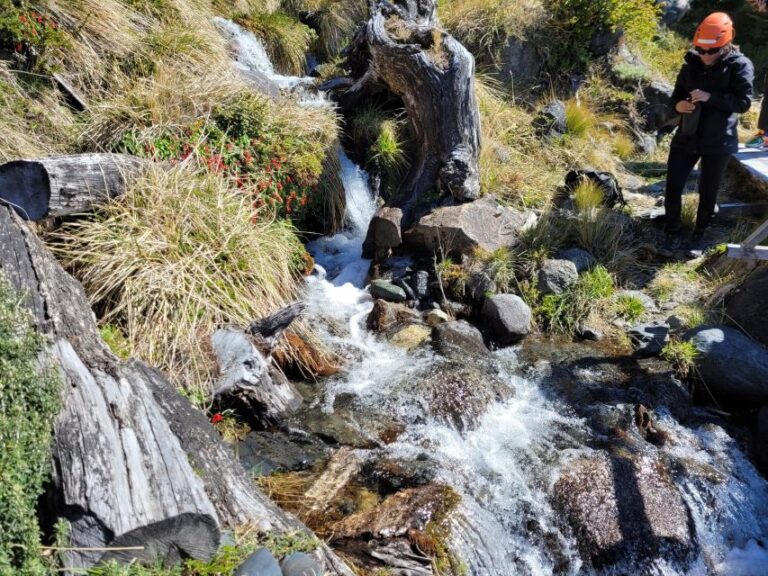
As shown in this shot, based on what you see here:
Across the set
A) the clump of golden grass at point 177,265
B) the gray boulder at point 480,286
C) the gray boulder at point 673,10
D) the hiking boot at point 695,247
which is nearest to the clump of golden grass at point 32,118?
the clump of golden grass at point 177,265

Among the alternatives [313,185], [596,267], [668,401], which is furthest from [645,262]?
[313,185]

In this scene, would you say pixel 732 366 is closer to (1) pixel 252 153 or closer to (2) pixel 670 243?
(2) pixel 670 243

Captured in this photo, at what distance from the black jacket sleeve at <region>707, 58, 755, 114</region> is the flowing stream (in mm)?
2908

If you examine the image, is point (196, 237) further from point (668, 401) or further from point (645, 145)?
point (645, 145)

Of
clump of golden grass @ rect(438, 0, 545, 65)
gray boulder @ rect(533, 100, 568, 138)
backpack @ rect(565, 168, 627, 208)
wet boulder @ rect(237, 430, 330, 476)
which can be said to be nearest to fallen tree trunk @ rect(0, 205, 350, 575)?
wet boulder @ rect(237, 430, 330, 476)

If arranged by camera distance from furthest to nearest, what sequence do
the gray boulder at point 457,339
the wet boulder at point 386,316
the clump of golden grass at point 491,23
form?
1. the clump of golden grass at point 491,23
2. the wet boulder at point 386,316
3. the gray boulder at point 457,339

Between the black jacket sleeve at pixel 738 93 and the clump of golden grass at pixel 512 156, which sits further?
the clump of golden grass at pixel 512 156

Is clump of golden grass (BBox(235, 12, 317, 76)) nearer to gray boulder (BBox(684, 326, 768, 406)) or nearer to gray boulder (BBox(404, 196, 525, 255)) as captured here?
gray boulder (BBox(404, 196, 525, 255))

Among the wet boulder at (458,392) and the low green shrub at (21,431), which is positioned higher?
the low green shrub at (21,431)

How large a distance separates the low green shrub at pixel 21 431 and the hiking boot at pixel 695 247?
588 centimetres

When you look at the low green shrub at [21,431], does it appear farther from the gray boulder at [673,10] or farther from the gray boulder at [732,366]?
the gray boulder at [673,10]

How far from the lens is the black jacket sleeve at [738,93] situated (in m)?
5.17

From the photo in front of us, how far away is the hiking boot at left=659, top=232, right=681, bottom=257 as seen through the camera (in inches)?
244

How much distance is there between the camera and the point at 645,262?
240 inches
